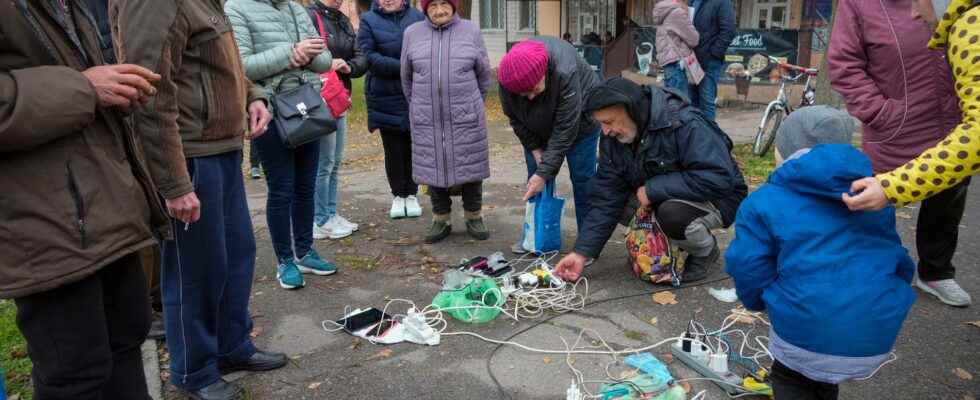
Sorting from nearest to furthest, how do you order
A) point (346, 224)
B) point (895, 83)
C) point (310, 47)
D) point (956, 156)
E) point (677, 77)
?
point (956, 156)
point (895, 83)
point (310, 47)
point (346, 224)
point (677, 77)

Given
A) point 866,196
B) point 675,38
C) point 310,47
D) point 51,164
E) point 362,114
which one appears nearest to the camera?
point 51,164

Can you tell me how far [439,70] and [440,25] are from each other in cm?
31

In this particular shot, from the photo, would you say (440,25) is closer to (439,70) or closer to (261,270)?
(439,70)

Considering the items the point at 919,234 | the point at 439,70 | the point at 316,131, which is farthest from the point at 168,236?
the point at 919,234

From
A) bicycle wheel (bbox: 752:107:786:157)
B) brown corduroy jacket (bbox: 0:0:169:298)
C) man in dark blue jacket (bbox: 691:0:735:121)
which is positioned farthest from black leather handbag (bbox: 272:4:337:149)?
bicycle wheel (bbox: 752:107:786:157)

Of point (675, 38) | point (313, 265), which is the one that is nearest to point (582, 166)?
point (313, 265)

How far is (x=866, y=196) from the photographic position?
2.01 meters

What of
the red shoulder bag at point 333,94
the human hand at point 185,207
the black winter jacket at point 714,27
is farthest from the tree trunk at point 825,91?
the human hand at point 185,207

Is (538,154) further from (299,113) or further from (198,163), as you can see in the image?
(198,163)

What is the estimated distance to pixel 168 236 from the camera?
226 centimetres

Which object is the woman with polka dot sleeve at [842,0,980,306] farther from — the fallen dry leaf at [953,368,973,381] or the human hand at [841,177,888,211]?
the fallen dry leaf at [953,368,973,381]

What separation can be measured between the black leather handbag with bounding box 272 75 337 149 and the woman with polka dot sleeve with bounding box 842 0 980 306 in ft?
8.61

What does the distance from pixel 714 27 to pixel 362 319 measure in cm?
565

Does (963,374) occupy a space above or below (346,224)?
above
